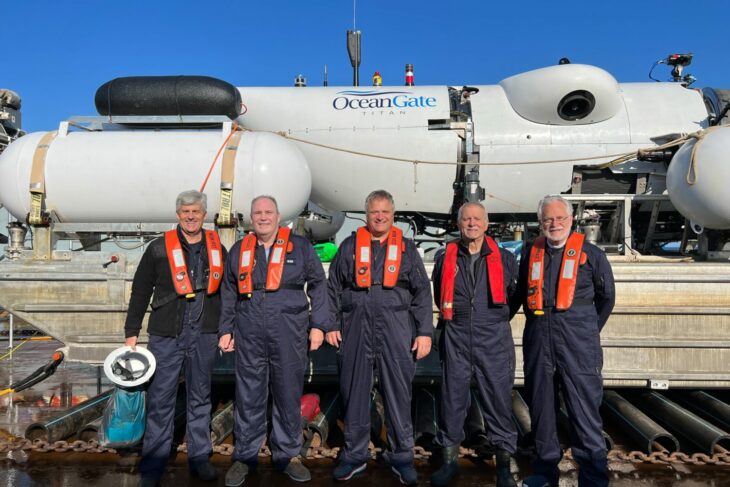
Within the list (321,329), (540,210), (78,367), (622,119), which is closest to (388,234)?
(321,329)

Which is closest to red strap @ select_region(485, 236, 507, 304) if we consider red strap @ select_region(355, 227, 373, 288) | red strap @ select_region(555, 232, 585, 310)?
red strap @ select_region(555, 232, 585, 310)

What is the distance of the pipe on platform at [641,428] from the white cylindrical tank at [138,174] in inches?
130

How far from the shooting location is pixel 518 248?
4988 millimetres

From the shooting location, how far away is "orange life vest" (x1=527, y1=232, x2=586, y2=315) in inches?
117

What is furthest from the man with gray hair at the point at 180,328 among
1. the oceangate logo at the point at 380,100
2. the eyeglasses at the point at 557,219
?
the oceangate logo at the point at 380,100

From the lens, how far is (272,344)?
311cm

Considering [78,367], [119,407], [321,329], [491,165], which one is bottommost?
[78,367]

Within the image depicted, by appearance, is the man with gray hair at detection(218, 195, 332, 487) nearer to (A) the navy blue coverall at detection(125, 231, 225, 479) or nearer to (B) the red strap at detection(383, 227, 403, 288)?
(A) the navy blue coverall at detection(125, 231, 225, 479)

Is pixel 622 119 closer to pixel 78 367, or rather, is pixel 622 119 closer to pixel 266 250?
pixel 266 250

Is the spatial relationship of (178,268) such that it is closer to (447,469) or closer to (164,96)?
(447,469)

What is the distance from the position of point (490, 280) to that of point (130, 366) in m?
2.31

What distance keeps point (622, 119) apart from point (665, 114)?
446 millimetres

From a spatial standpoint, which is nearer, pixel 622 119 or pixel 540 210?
pixel 540 210

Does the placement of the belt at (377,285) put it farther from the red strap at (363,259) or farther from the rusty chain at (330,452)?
the rusty chain at (330,452)
